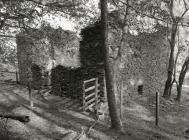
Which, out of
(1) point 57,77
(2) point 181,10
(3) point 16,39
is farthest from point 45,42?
(2) point 181,10

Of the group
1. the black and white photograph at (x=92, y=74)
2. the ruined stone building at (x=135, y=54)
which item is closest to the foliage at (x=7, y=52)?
the black and white photograph at (x=92, y=74)

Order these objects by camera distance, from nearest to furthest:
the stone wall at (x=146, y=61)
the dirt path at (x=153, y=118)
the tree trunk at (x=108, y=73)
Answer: the tree trunk at (x=108, y=73), the dirt path at (x=153, y=118), the stone wall at (x=146, y=61)

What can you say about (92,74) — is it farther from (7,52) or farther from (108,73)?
(7,52)

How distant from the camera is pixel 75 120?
941 centimetres

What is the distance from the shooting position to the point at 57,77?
45.4 ft

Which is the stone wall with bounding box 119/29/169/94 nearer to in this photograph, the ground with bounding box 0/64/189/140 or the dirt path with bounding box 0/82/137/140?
the ground with bounding box 0/64/189/140

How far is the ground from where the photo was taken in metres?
7.81

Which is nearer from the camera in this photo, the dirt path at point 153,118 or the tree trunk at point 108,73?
the tree trunk at point 108,73

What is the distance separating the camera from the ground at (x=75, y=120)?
25.6 feet

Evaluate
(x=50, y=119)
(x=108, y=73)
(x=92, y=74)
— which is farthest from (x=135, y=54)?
(x=50, y=119)

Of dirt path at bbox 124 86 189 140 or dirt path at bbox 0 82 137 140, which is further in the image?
dirt path at bbox 124 86 189 140

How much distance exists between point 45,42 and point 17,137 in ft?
12.9

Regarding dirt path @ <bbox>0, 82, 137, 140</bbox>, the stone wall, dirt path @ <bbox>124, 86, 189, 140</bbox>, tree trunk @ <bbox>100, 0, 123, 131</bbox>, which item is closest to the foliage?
dirt path @ <bbox>0, 82, 137, 140</bbox>

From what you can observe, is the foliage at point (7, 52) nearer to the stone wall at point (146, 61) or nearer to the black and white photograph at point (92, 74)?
the black and white photograph at point (92, 74)
